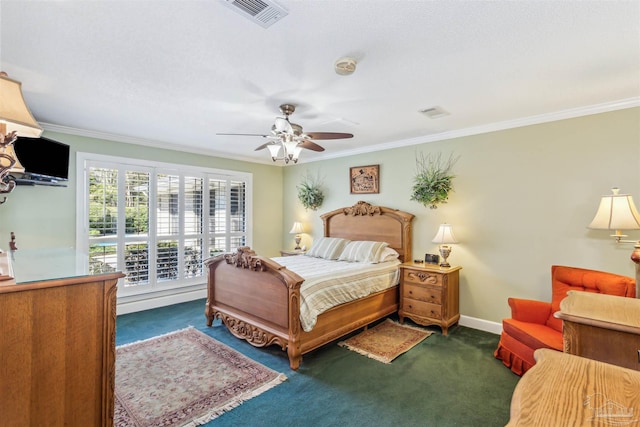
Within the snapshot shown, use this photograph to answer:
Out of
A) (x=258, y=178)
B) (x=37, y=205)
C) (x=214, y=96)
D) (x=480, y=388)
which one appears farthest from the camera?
(x=258, y=178)

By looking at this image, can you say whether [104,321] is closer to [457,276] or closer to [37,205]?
[37,205]

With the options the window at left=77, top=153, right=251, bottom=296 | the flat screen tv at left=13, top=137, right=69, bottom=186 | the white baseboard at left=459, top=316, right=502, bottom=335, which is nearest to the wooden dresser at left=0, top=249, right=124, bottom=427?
the flat screen tv at left=13, top=137, right=69, bottom=186

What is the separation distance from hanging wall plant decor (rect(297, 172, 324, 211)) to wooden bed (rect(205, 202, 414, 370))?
1507mm

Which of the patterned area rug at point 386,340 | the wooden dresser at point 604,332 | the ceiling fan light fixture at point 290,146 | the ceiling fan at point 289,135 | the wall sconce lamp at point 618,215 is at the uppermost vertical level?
the ceiling fan at point 289,135

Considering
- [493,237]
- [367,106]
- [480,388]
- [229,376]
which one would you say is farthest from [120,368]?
[493,237]

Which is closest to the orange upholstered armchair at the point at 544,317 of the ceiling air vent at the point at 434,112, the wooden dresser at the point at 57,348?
the ceiling air vent at the point at 434,112

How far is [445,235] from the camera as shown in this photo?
3.86 meters

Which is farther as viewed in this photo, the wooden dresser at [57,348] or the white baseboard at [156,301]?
the white baseboard at [156,301]

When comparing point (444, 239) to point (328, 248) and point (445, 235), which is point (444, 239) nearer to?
point (445, 235)

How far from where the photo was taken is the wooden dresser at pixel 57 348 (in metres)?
1.27

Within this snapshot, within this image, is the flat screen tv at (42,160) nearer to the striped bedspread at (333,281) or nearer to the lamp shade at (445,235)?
the striped bedspread at (333,281)

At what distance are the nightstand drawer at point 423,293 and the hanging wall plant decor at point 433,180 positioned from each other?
3.79ft

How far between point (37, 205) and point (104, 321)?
3402mm

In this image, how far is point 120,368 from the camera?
112 inches
